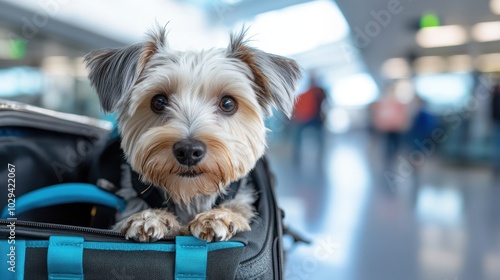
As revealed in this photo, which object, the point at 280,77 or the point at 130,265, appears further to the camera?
the point at 280,77

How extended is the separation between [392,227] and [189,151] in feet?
8.87

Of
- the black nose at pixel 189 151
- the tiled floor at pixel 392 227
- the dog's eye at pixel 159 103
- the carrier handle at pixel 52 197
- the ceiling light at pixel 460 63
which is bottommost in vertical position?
the tiled floor at pixel 392 227

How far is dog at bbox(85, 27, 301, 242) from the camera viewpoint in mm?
1286

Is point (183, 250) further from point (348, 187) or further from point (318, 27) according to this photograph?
point (318, 27)

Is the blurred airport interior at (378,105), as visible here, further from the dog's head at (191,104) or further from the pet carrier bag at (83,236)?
the pet carrier bag at (83,236)

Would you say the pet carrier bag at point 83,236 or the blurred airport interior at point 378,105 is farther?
the blurred airport interior at point 378,105

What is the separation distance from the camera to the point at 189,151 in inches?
49.4

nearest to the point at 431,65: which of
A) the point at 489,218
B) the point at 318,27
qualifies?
the point at 318,27

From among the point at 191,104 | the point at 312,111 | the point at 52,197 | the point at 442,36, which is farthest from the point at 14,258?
the point at 442,36

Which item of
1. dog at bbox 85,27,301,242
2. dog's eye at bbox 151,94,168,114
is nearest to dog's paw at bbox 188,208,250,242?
dog at bbox 85,27,301,242

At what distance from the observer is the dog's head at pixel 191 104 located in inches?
51.2

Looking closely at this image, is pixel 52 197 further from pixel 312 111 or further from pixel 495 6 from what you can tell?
pixel 495 6

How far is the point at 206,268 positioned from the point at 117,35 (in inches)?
372

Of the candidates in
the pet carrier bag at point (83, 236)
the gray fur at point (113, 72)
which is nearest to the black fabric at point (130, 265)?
the pet carrier bag at point (83, 236)
